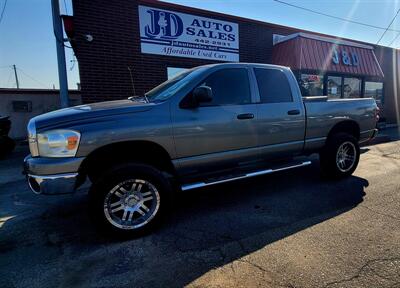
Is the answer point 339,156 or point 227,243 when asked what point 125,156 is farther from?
point 339,156

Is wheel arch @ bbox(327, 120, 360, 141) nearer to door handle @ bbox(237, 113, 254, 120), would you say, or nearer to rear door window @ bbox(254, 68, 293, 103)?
rear door window @ bbox(254, 68, 293, 103)

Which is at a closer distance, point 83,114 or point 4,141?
point 83,114

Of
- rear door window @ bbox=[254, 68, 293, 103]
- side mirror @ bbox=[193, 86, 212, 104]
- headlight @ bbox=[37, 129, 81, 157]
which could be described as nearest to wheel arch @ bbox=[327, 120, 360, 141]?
rear door window @ bbox=[254, 68, 293, 103]

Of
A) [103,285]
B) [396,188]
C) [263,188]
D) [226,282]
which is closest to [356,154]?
[396,188]

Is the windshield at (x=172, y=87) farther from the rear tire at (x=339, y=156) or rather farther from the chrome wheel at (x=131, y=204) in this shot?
the rear tire at (x=339, y=156)

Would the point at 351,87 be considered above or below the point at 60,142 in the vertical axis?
above

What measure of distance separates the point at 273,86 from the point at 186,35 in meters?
5.44

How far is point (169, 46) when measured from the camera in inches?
344

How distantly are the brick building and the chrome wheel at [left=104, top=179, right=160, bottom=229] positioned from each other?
534 centimetres

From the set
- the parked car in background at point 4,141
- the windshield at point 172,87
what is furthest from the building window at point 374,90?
the parked car in background at point 4,141

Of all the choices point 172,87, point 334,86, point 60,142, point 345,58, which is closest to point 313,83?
point 334,86

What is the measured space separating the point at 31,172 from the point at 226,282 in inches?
94.7

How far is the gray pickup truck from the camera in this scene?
121 inches

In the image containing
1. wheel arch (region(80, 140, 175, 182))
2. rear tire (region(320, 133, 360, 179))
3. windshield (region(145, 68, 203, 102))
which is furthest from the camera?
rear tire (region(320, 133, 360, 179))
